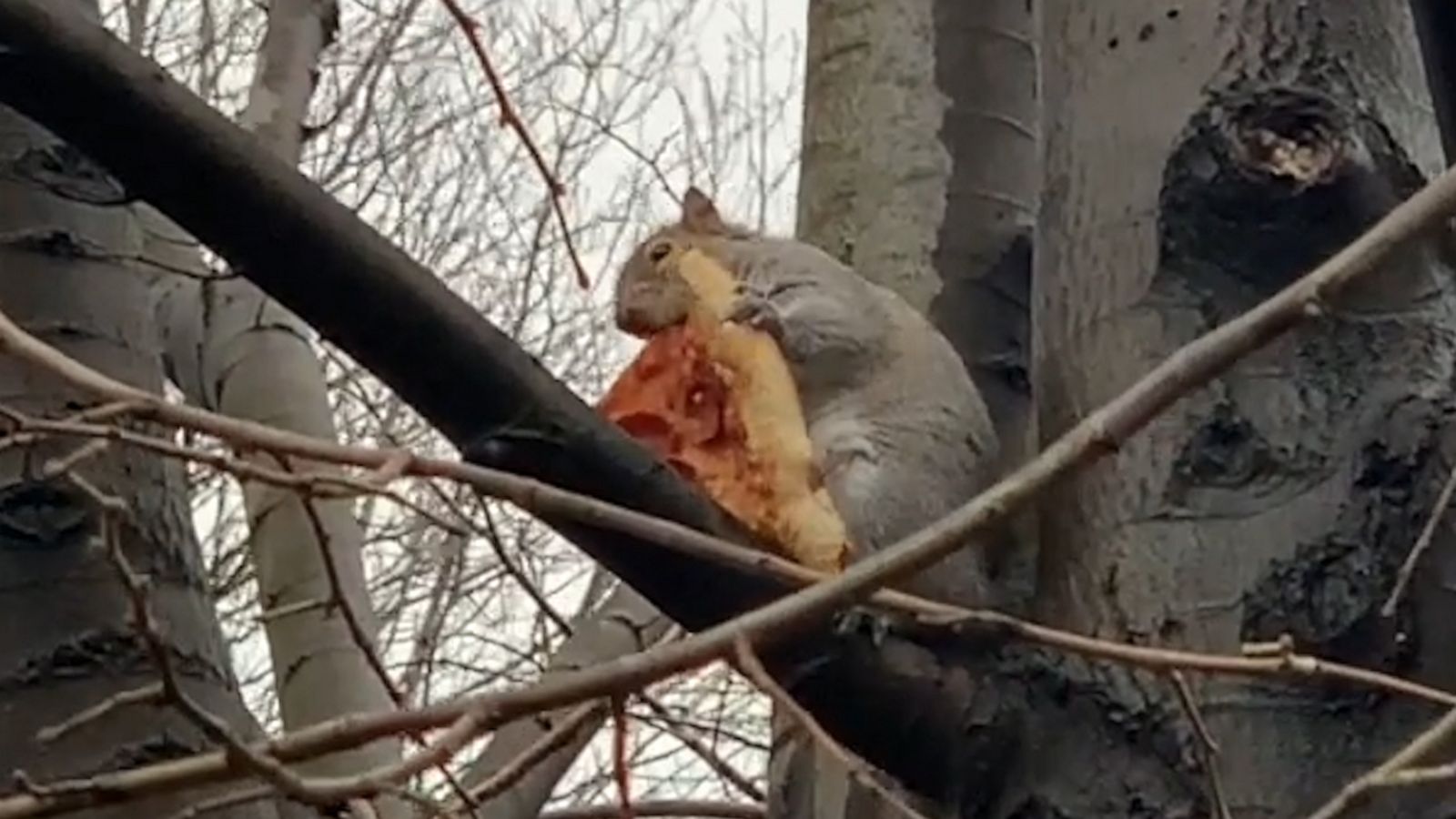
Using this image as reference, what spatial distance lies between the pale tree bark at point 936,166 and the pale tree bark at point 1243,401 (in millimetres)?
284

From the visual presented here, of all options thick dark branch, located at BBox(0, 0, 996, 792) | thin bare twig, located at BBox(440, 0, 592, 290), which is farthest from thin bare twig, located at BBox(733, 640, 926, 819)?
thin bare twig, located at BBox(440, 0, 592, 290)

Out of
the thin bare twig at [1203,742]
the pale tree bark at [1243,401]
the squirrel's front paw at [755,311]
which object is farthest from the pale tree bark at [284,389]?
the thin bare twig at [1203,742]

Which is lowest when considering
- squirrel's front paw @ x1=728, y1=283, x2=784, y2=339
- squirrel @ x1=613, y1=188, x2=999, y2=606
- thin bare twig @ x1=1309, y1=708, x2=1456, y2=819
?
thin bare twig @ x1=1309, y1=708, x2=1456, y2=819

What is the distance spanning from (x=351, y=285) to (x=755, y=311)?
0.34 m

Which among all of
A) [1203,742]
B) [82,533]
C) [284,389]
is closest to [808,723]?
[1203,742]

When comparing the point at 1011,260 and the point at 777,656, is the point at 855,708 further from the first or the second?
the point at 1011,260

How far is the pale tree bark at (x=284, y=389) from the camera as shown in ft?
5.08

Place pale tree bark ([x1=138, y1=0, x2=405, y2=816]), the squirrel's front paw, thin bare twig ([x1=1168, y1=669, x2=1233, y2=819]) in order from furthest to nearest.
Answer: pale tree bark ([x1=138, y1=0, x2=405, y2=816]) → the squirrel's front paw → thin bare twig ([x1=1168, y1=669, x2=1233, y2=819])

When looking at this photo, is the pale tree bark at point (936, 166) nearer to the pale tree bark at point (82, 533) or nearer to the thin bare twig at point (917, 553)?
the pale tree bark at point (82, 533)

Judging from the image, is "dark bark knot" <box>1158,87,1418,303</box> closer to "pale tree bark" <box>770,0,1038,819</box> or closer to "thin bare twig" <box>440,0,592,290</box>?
"pale tree bark" <box>770,0,1038,819</box>

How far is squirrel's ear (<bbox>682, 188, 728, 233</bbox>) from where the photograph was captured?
1275 mm

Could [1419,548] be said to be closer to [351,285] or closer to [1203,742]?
[1203,742]

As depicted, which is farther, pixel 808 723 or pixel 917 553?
pixel 808 723

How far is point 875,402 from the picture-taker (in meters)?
1.04
